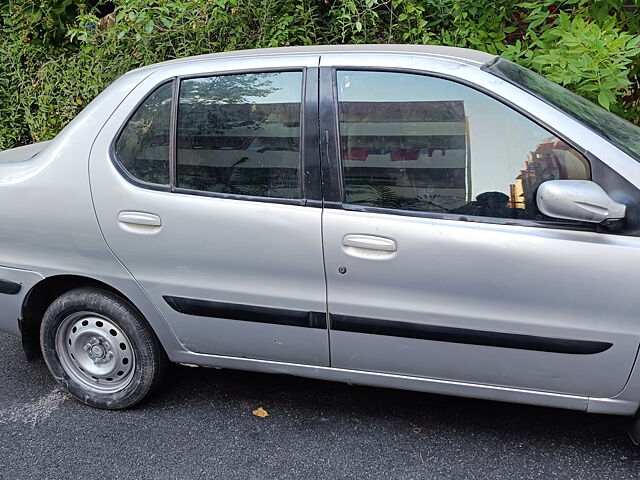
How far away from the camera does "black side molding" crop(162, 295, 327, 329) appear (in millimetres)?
2664

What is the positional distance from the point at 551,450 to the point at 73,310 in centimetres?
230

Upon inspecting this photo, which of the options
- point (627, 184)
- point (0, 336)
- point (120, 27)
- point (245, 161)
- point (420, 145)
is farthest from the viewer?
point (120, 27)

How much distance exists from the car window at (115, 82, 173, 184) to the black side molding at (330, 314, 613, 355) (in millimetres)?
1027

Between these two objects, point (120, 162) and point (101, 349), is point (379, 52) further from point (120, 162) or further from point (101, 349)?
point (101, 349)

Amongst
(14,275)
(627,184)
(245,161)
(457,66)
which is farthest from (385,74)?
(14,275)

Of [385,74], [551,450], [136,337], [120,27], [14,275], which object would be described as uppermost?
[120,27]

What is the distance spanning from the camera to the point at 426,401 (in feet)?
10.4

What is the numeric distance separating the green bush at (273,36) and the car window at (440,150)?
1509 mm

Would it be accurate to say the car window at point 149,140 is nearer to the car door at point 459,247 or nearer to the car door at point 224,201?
the car door at point 224,201

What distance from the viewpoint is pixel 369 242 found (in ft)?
8.18

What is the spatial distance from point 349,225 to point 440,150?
1.53 ft

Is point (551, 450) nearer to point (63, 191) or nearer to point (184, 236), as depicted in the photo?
point (184, 236)

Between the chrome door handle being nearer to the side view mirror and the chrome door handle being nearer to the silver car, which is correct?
the silver car

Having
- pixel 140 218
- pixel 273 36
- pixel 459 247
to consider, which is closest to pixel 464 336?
pixel 459 247
